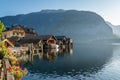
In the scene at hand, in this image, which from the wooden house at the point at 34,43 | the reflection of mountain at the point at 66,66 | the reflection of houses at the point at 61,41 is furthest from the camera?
the reflection of houses at the point at 61,41

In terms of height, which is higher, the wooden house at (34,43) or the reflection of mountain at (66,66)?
the wooden house at (34,43)

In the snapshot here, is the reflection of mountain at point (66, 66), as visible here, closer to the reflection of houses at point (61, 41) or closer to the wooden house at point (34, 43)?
the wooden house at point (34, 43)

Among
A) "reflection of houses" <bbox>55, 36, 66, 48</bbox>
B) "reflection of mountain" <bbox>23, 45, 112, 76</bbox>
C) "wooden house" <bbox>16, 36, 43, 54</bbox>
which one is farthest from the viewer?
"reflection of houses" <bbox>55, 36, 66, 48</bbox>

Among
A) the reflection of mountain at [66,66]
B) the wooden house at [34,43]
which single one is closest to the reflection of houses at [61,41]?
the wooden house at [34,43]

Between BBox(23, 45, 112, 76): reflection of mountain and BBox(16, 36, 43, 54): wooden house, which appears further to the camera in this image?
BBox(16, 36, 43, 54): wooden house

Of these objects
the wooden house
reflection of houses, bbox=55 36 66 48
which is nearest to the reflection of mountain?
the wooden house

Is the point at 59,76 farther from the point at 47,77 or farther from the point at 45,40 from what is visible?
the point at 45,40

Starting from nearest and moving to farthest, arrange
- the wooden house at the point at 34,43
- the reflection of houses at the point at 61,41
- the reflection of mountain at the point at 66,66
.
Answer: the reflection of mountain at the point at 66,66 → the wooden house at the point at 34,43 → the reflection of houses at the point at 61,41

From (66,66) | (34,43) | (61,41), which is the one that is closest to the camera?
(66,66)

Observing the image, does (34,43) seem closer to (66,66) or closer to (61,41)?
(61,41)

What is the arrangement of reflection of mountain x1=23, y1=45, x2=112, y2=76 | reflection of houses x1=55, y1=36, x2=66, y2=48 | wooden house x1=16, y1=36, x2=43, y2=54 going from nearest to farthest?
reflection of mountain x1=23, y1=45, x2=112, y2=76 < wooden house x1=16, y1=36, x2=43, y2=54 < reflection of houses x1=55, y1=36, x2=66, y2=48

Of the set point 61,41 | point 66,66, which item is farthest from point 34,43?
point 66,66

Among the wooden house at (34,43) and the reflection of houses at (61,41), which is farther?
the reflection of houses at (61,41)

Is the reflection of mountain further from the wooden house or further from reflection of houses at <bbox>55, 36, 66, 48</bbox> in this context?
reflection of houses at <bbox>55, 36, 66, 48</bbox>
